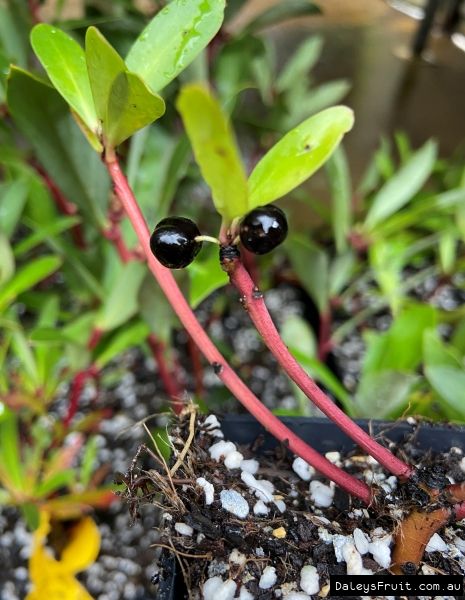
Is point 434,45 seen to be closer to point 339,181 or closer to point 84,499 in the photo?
point 339,181

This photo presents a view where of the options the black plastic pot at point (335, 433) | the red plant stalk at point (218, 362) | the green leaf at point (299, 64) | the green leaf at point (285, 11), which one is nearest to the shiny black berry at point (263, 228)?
the red plant stalk at point (218, 362)

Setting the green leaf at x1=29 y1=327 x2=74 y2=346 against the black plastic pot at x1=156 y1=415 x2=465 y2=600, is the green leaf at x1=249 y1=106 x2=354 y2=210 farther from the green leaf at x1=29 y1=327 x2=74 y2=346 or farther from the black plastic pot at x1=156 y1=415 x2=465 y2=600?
the green leaf at x1=29 y1=327 x2=74 y2=346

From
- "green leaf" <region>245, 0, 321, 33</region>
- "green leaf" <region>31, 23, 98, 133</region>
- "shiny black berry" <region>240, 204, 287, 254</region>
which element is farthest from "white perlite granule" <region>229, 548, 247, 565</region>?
"green leaf" <region>245, 0, 321, 33</region>

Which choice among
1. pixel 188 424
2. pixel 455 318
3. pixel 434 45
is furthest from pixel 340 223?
Result: pixel 434 45

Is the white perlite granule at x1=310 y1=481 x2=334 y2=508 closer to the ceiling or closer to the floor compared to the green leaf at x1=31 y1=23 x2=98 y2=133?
closer to the floor

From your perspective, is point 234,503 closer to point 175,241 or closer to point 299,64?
point 175,241

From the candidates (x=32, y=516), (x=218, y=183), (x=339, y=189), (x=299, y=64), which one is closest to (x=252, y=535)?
(x=218, y=183)
